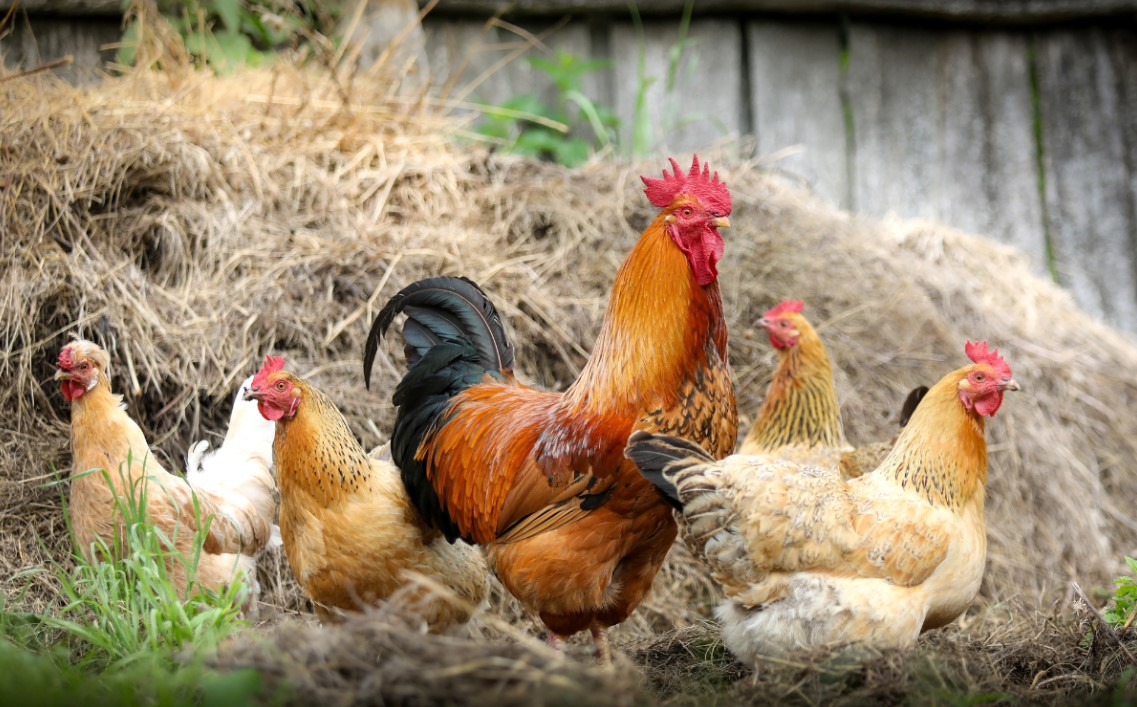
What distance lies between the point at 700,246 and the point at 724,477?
815mm

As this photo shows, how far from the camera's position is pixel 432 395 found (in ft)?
12.9

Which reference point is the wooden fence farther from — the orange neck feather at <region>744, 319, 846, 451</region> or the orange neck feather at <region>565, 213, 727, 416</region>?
the orange neck feather at <region>565, 213, 727, 416</region>

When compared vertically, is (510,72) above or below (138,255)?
above

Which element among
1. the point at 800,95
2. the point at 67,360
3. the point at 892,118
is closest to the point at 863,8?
the point at 800,95

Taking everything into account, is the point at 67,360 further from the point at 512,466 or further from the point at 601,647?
the point at 601,647

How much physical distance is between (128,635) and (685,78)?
17.2 feet

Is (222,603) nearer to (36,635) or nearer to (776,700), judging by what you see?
(36,635)

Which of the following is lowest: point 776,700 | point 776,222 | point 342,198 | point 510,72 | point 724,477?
point 776,700

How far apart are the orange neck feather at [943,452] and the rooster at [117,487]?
247 centimetres

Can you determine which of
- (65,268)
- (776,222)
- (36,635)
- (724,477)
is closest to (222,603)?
(36,635)

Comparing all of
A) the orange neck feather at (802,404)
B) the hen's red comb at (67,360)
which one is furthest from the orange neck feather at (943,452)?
the hen's red comb at (67,360)

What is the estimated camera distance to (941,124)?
706 centimetres

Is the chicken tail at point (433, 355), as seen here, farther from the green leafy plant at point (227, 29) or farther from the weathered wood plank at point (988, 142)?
the weathered wood plank at point (988, 142)

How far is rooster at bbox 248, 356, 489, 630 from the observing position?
3668 mm
